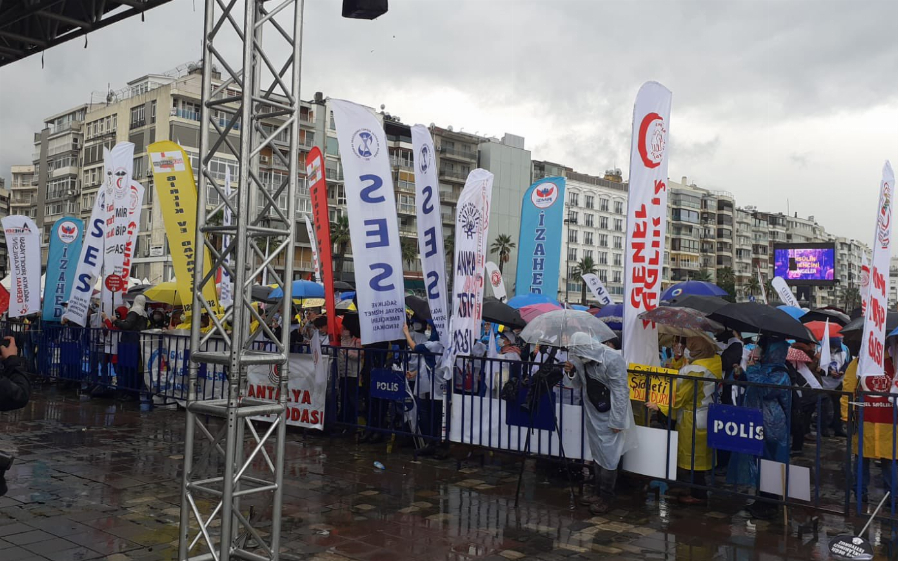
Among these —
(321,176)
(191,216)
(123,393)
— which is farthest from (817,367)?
(123,393)

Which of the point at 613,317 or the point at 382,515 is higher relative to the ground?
the point at 613,317

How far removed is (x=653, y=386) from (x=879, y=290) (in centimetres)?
232

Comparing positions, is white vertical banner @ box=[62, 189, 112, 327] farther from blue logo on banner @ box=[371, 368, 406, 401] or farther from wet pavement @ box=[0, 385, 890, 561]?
blue logo on banner @ box=[371, 368, 406, 401]

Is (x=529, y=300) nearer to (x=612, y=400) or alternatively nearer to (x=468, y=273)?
(x=468, y=273)

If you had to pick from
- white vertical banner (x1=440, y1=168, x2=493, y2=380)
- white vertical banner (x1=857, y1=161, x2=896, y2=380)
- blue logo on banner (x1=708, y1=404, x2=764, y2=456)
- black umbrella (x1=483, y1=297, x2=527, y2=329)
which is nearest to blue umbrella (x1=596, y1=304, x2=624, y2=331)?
black umbrella (x1=483, y1=297, x2=527, y2=329)

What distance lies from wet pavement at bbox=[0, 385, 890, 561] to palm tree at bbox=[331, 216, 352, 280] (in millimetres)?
56939

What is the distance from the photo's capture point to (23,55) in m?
9.59

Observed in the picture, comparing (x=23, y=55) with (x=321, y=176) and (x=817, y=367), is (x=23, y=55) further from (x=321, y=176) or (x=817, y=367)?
(x=817, y=367)

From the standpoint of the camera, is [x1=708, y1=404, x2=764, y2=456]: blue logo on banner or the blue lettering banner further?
the blue lettering banner

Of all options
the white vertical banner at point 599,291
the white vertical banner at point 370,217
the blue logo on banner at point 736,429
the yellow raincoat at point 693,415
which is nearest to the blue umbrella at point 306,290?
the white vertical banner at point 370,217

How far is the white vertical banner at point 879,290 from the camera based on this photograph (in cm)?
670

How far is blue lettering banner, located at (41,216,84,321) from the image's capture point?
15.2m

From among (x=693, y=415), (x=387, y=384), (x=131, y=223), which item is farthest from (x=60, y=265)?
(x=693, y=415)

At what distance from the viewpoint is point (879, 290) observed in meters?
6.80
